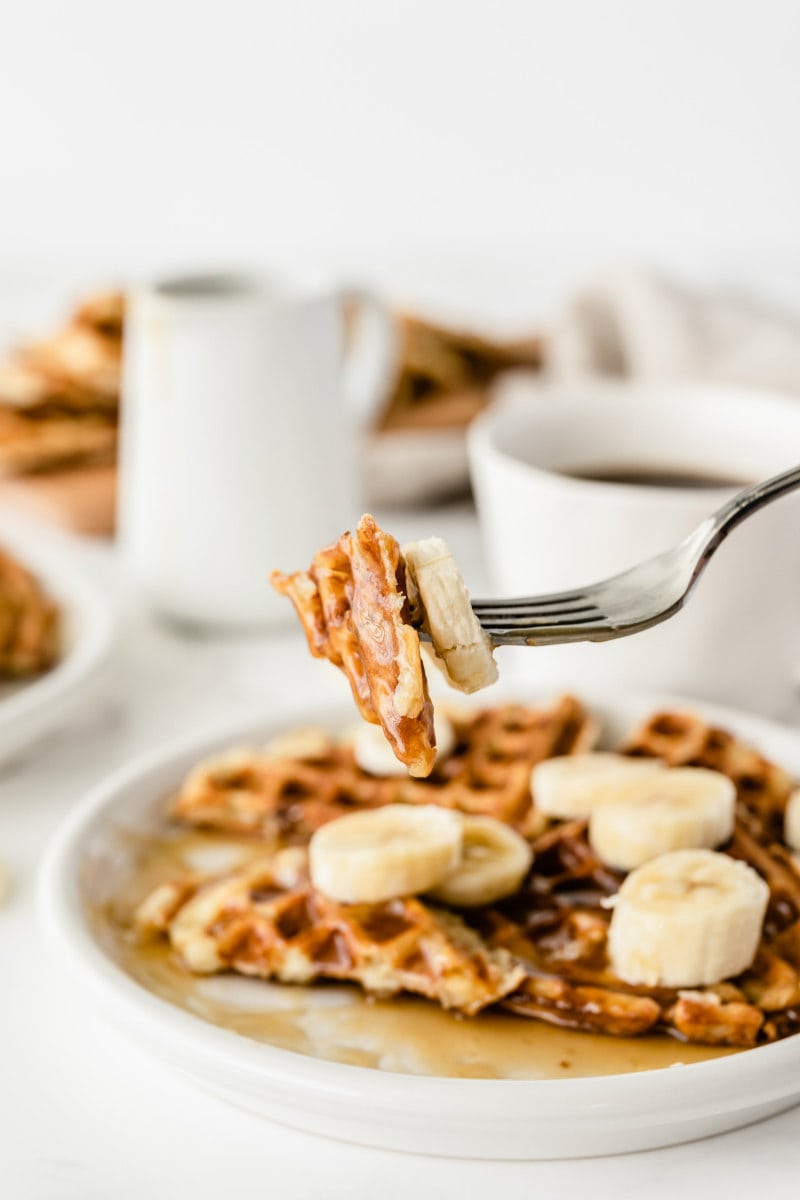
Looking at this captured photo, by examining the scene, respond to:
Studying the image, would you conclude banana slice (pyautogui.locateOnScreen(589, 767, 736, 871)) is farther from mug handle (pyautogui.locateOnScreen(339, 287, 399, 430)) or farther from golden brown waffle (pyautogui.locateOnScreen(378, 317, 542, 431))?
golden brown waffle (pyautogui.locateOnScreen(378, 317, 542, 431))

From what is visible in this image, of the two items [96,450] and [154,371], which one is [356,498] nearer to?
[154,371]

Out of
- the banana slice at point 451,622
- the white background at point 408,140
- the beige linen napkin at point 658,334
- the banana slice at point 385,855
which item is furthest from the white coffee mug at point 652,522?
the white background at point 408,140

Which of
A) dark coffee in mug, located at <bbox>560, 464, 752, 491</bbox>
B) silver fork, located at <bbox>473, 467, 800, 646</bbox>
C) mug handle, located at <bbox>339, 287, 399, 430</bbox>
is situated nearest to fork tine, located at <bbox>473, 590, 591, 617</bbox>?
silver fork, located at <bbox>473, 467, 800, 646</bbox>

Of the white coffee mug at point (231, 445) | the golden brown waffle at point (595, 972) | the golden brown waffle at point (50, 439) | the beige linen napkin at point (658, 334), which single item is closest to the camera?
the golden brown waffle at point (595, 972)

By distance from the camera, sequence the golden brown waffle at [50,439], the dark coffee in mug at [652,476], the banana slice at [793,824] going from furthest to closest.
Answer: the golden brown waffle at [50,439]
the dark coffee in mug at [652,476]
the banana slice at [793,824]

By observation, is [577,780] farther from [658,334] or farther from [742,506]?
[658,334]

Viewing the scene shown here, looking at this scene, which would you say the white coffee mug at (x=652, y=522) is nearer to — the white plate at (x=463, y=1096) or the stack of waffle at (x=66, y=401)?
the white plate at (x=463, y=1096)

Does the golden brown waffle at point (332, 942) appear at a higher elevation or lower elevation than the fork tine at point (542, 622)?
lower

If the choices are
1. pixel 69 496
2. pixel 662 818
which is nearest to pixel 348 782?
pixel 662 818
